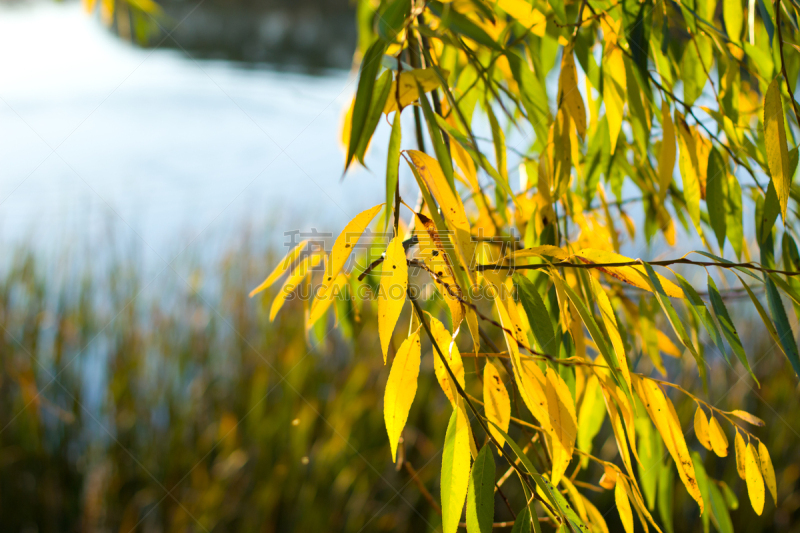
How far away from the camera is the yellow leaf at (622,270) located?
327mm

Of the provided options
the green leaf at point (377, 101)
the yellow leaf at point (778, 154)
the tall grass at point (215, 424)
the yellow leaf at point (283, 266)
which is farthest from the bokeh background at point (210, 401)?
the yellow leaf at point (778, 154)

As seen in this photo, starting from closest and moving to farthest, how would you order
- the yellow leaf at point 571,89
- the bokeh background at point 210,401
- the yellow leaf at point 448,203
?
the yellow leaf at point 448,203 < the yellow leaf at point 571,89 < the bokeh background at point 210,401

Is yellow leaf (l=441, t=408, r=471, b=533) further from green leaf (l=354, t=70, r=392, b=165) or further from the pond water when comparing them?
the pond water

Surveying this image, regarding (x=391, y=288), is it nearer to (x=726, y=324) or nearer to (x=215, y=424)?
(x=726, y=324)

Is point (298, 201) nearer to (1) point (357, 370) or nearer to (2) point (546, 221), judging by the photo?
(1) point (357, 370)

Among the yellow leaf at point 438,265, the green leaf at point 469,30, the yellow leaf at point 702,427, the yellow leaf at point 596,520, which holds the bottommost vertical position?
the yellow leaf at point 596,520

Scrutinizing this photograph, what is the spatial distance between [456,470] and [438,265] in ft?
0.39

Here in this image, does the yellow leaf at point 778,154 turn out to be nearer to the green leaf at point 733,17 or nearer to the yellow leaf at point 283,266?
the green leaf at point 733,17

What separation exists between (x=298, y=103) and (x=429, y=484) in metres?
5.11

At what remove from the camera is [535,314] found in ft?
1.13

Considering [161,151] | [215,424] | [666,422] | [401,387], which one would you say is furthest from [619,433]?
[161,151]

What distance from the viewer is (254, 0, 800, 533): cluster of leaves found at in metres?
0.32

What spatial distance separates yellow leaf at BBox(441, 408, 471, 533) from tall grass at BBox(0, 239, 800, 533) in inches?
22.3

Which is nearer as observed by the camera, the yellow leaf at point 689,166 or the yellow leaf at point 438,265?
the yellow leaf at point 438,265
